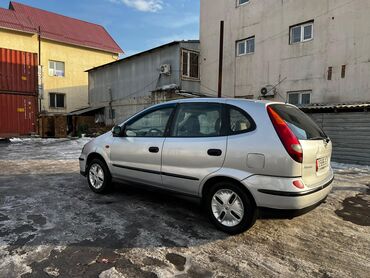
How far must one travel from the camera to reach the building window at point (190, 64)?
55.4 feet

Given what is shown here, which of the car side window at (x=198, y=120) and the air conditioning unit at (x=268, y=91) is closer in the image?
the car side window at (x=198, y=120)

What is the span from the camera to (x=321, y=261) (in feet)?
10.4

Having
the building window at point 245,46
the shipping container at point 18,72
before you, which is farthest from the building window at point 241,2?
the shipping container at point 18,72

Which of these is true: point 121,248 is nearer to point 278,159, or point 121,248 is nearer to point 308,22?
point 278,159

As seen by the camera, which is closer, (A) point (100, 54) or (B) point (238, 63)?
(B) point (238, 63)

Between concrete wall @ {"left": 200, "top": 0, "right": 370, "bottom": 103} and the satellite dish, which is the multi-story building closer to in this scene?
concrete wall @ {"left": 200, "top": 0, "right": 370, "bottom": 103}

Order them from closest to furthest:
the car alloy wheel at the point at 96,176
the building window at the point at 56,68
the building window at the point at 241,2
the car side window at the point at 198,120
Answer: the car side window at the point at 198,120
the car alloy wheel at the point at 96,176
the building window at the point at 241,2
the building window at the point at 56,68

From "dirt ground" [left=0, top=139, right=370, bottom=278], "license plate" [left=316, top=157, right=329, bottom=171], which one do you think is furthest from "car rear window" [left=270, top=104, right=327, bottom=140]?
"dirt ground" [left=0, top=139, right=370, bottom=278]

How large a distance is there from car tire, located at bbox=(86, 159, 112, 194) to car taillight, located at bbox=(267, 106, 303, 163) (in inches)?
121

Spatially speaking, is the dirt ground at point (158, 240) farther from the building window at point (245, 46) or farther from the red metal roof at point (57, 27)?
the red metal roof at point (57, 27)

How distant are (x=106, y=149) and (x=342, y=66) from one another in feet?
33.3

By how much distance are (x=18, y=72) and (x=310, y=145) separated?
737 inches

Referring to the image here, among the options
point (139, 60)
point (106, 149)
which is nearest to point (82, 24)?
point (139, 60)

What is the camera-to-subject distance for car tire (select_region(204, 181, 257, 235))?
11.8 ft
